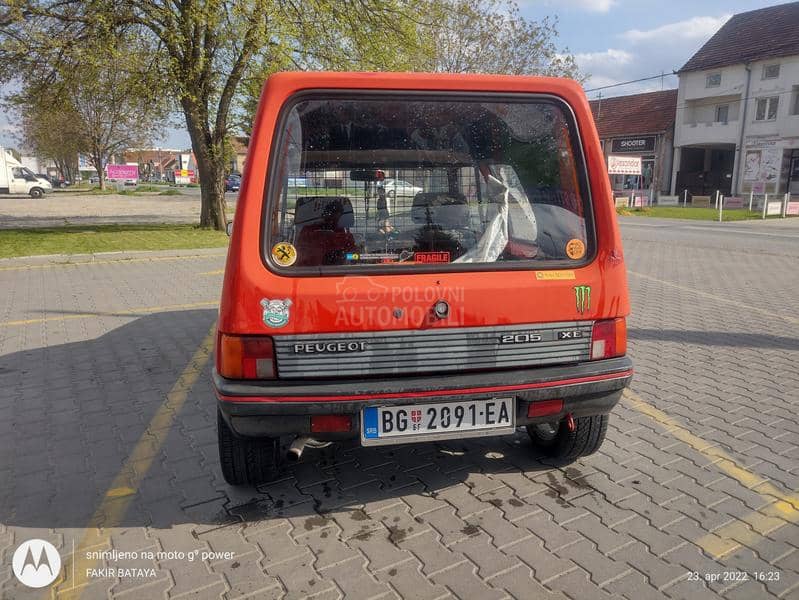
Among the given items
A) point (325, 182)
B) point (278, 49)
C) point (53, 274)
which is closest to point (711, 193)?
point (278, 49)

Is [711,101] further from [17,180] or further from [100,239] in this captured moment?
[17,180]

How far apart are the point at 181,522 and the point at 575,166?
2588 millimetres

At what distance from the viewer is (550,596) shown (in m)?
2.35

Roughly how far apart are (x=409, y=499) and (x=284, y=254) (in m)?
1.42

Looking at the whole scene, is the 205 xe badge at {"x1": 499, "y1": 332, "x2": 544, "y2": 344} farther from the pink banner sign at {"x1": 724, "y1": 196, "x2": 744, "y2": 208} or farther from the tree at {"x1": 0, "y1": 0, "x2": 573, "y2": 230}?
the pink banner sign at {"x1": 724, "y1": 196, "x2": 744, "y2": 208}

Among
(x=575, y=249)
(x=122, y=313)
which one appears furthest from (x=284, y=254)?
(x=122, y=313)

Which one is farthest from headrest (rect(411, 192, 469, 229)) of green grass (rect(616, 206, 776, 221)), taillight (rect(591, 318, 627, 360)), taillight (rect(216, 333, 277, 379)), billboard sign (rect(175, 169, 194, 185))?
billboard sign (rect(175, 169, 194, 185))

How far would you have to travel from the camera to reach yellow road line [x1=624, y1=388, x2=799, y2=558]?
2.69 metres

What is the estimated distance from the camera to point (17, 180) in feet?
127

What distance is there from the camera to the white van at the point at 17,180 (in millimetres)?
37938

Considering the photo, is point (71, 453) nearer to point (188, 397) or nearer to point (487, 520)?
point (188, 397)

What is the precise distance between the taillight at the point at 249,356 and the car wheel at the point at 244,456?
46 cm

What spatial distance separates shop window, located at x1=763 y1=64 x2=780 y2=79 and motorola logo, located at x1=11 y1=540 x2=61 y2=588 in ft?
150

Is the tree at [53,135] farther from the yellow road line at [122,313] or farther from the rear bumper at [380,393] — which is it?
the rear bumper at [380,393]
